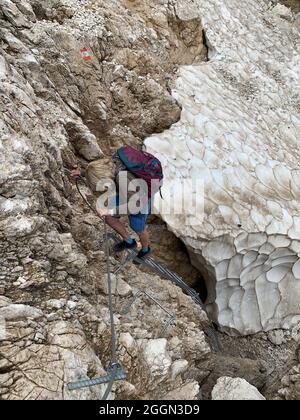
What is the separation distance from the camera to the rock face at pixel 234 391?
3359mm

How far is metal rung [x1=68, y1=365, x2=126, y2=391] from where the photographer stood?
245 cm

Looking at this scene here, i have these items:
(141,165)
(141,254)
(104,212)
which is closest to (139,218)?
(104,212)

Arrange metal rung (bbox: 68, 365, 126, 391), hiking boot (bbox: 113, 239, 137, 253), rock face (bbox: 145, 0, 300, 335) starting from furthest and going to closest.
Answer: rock face (bbox: 145, 0, 300, 335) < hiking boot (bbox: 113, 239, 137, 253) < metal rung (bbox: 68, 365, 126, 391)

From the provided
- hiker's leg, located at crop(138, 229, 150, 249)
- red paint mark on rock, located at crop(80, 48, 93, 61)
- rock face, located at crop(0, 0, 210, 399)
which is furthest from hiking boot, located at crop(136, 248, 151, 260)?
red paint mark on rock, located at crop(80, 48, 93, 61)

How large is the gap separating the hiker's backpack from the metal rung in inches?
63.9

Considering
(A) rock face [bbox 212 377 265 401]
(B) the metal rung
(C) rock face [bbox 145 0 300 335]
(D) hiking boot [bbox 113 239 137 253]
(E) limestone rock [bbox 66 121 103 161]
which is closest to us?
(B) the metal rung

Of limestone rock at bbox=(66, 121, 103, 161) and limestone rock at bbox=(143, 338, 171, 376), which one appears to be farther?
limestone rock at bbox=(66, 121, 103, 161)

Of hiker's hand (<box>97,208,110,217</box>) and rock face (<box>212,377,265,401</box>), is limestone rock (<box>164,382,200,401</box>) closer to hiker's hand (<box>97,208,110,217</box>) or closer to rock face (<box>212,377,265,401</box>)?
rock face (<box>212,377,265,401</box>)

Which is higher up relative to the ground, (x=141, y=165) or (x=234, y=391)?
(x=141, y=165)

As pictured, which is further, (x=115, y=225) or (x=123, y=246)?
(x=123, y=246)

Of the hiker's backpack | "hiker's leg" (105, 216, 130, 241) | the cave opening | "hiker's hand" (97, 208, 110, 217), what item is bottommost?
the cave opening

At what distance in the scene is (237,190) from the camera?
5.55 metres

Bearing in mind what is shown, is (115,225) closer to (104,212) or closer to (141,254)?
(104,212)

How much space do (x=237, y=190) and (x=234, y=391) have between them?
283cm
